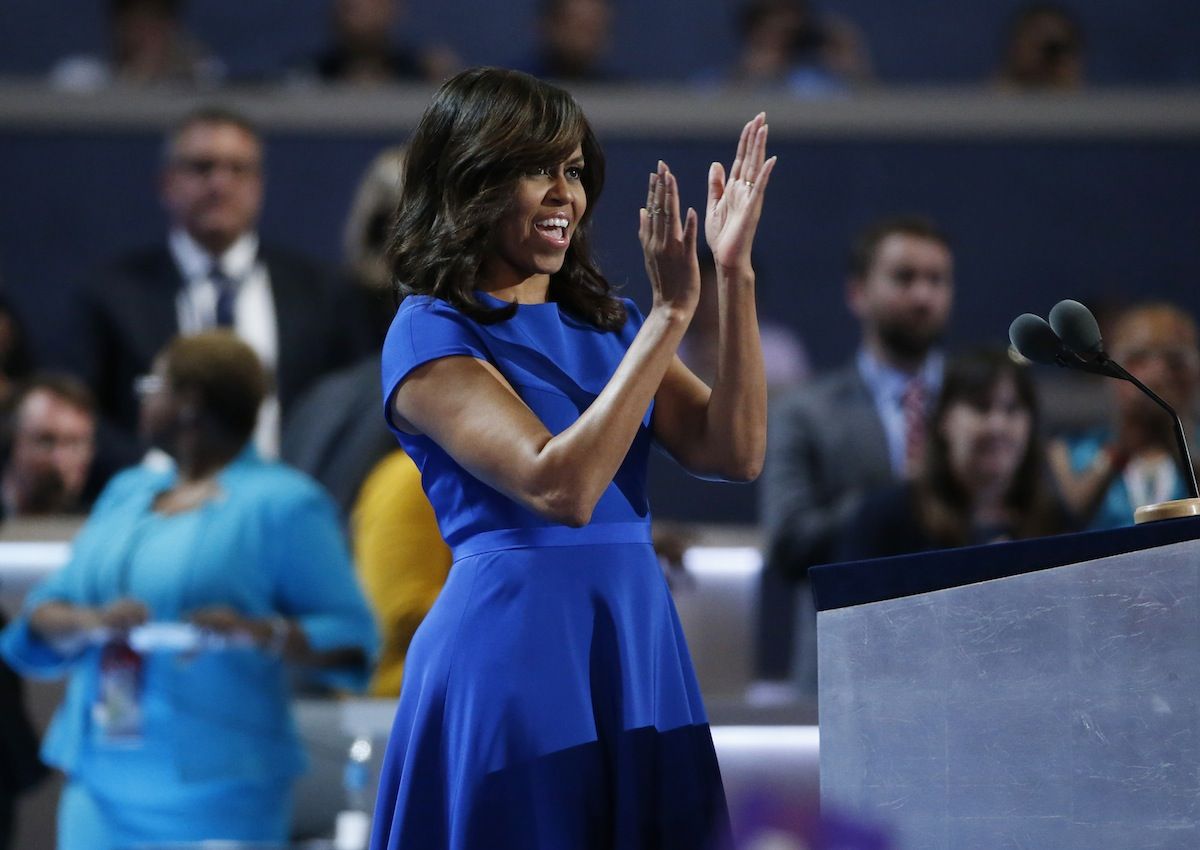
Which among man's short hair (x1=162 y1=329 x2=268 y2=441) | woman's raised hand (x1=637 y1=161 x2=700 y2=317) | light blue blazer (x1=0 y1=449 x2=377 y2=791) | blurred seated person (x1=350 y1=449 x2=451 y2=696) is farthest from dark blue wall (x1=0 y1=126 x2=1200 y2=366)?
woman's raised hand (x1=637 y1=161 x2=700 y2=317)

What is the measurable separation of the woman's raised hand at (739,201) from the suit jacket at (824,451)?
7.24ft

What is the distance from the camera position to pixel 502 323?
6.90 ft

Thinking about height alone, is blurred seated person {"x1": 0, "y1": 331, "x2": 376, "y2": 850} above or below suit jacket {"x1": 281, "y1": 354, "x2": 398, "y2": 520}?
below

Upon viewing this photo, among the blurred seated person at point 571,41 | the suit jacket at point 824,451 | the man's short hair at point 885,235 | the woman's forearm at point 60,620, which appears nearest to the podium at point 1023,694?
the woman's forearm at point 60,620

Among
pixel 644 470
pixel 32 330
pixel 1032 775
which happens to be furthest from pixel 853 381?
pixel 32 330

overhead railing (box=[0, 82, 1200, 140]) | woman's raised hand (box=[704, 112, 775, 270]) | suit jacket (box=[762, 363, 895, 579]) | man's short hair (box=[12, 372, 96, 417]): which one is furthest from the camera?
overhead railing (box=[0, 82, 1200, 140])

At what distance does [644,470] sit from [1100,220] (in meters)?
5.25

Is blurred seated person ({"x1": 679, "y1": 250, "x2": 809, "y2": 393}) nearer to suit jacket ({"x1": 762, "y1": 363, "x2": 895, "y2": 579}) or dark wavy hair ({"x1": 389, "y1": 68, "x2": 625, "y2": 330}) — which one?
suit jacket ({"x1": 762, "y1": 363, "x2": 895, "y2": 579})

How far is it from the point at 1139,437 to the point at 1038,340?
2342mm

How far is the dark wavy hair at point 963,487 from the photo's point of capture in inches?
149

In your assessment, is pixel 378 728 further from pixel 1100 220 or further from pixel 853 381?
pixel 1100 220

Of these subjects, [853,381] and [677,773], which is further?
[853,381]

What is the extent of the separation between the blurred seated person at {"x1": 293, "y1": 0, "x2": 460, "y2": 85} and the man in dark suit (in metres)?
2.02

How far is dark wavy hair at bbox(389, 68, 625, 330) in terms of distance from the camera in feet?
6.77
